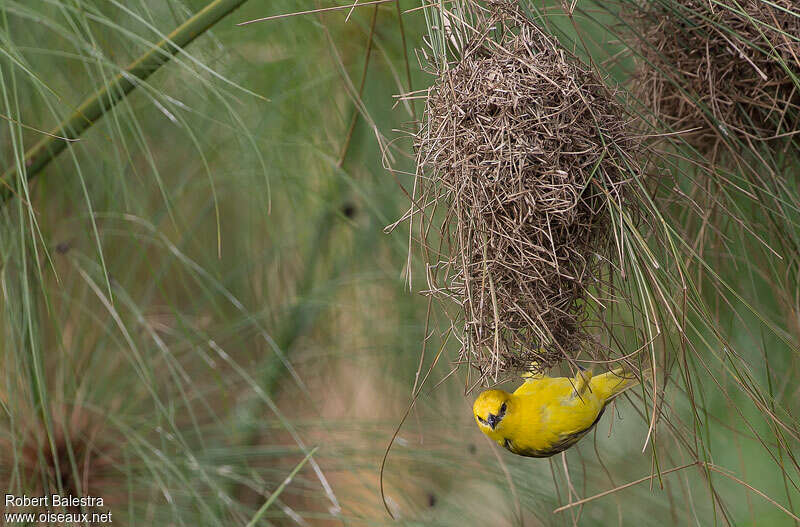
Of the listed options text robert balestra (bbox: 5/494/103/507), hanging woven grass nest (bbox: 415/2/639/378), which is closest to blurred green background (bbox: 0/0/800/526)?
text robert balestra (bbox: 5/494/103/507)

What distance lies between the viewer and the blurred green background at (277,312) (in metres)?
1.12

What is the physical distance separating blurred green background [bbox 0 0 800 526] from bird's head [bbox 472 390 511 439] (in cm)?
26

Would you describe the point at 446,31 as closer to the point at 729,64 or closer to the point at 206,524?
the point at 729,64

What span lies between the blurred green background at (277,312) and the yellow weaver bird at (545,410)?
0.27 meters

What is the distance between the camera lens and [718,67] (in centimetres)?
92

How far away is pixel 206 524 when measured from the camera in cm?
111

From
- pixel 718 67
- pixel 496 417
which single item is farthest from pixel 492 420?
pixel 718 67

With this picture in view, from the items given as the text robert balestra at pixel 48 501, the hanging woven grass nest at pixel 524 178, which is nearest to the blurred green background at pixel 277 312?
the text robert balestra at pixel 48 501

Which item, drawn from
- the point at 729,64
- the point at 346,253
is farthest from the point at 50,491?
the point at 729,64

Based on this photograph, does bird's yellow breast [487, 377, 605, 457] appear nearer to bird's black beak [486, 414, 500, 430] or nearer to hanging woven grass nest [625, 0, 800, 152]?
bird's black beak [486, 414, 500, 430]

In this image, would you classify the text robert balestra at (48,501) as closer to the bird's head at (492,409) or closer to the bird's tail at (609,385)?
the bird's head at (492,409)

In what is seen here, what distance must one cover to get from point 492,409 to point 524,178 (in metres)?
0.28

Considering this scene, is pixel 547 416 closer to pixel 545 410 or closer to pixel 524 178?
Result: pixel 545 410

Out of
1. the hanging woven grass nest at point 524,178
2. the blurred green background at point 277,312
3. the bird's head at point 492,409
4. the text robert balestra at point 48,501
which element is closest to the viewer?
the hanging woven grass nest at point 524,178
